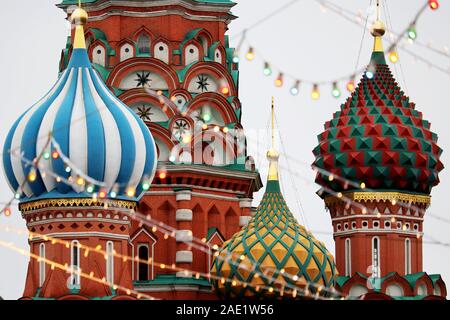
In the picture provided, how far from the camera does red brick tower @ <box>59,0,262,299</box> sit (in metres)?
47.3

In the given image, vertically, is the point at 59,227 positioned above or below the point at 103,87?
below

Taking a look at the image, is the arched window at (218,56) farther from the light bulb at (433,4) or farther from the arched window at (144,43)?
the light bulb at (433,4)

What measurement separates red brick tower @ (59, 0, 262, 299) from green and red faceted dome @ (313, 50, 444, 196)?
5.96 feet

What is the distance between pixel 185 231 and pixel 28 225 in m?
4.05

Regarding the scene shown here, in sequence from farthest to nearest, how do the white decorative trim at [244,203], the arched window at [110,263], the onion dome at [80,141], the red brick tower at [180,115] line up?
the white decorative trim at [244,203], the red brick tower at [180,115], the arched window at [110,263], the onion dome at [80,141]

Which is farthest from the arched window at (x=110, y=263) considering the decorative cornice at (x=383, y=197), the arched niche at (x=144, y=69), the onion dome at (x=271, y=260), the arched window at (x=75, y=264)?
the decorative cornice at (x=383, y=197)

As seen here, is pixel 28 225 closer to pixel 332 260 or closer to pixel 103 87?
pixel 103 87

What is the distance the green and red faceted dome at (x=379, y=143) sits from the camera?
157 ft

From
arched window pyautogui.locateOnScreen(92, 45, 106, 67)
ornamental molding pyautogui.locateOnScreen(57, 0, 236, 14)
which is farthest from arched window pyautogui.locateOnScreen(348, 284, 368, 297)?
arched window pyautogui.locateOnScreen(92, 45, 106, 67)

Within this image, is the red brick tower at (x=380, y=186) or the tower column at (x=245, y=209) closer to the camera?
the red brick tower at (x=380, y=186)

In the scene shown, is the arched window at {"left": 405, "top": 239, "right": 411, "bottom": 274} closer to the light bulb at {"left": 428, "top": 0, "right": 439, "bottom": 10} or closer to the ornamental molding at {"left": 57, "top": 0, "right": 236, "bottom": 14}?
the ornamental molding at {"left": 57, "top": 0, "right": 236, "bottom": 14}

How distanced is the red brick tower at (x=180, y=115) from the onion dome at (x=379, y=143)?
183 centimetres

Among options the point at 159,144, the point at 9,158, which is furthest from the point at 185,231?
the point at 9,158

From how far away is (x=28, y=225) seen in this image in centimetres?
4419
